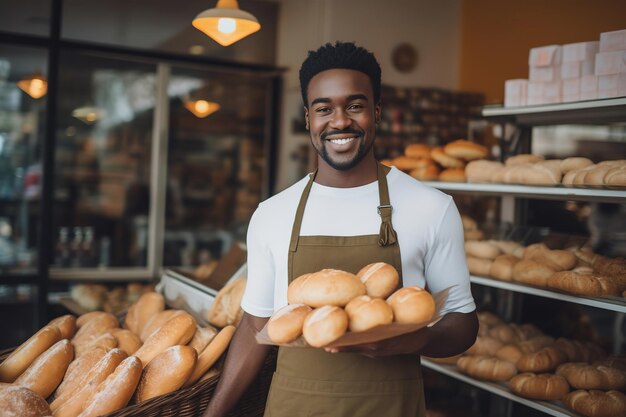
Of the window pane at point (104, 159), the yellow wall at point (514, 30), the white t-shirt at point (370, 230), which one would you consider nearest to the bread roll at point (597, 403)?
the white t-shirt at point (370, 230)

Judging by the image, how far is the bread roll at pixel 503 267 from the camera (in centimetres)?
320

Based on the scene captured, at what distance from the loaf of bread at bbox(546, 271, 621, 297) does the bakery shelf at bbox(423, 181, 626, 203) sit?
0.32 metres

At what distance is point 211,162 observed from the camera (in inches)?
278

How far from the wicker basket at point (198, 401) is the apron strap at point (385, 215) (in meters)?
0.64

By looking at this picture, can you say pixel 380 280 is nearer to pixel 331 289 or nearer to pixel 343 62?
pixel 331 289

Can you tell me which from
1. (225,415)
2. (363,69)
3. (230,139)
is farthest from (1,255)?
(363,69)

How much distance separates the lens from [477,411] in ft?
12.8

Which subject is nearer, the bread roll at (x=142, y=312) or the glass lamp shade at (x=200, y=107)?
the bread roll at (x=142, y=312)

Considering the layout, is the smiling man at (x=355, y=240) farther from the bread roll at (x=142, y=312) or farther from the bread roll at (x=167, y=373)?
the bread roll at (x=142, y=312)

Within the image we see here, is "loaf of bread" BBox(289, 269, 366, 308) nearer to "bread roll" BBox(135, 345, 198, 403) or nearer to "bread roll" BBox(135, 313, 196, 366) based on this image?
"bread roll" BBox(135, 345, 198, 403)

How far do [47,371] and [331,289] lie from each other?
3.27 feet

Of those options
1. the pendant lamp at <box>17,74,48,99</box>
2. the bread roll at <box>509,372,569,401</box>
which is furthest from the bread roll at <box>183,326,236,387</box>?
the pendant lamp at <box>17,74,48,99</box>

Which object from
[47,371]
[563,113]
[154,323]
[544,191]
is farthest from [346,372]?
[563,113]

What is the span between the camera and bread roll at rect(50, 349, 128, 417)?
1867 millimetres
